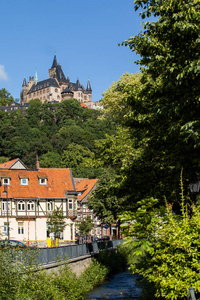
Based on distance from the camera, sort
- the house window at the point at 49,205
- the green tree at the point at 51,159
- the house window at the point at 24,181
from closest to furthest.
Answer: the house window at the point at 49,205
the house window at the point at 24,181
the green tree at the point at 51,159

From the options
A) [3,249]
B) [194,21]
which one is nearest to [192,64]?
[194,21]

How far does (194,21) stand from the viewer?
35.5ft

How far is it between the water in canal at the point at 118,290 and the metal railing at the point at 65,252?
6.86ft

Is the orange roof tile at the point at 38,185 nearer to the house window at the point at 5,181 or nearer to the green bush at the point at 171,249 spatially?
the house window at the point at 5,181

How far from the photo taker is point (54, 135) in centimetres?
13300

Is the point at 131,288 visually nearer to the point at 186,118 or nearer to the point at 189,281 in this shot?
the point at 186,118

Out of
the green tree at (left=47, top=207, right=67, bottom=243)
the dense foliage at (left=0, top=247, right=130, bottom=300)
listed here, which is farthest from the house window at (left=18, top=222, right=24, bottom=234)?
the dense foliage at (left=0, top=247, right=130, bottom=300)

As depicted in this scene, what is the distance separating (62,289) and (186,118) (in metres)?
10.4

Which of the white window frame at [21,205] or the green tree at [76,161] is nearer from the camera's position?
the white window frame at [21,205]

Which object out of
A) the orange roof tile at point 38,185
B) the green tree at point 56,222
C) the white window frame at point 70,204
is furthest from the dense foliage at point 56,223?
the white window frame at point 70,204

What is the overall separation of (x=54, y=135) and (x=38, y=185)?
8393 cm

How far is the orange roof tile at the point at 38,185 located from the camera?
157 ft

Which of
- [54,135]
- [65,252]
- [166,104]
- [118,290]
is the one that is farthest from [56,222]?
[54,135]

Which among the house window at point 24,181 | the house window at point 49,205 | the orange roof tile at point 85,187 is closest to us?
the house window at point 49,205
